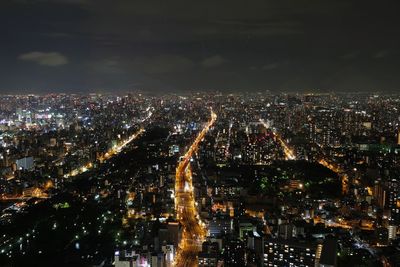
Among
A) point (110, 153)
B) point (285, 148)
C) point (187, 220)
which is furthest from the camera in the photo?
point (285, 148)

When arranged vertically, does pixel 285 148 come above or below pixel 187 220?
above

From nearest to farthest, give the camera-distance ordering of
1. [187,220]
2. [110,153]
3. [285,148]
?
[187,220] < [110,153] < [285,148]

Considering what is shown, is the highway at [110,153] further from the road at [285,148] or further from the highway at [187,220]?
the road at [285,148]

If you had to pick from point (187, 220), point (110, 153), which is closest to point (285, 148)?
point (110, 153)

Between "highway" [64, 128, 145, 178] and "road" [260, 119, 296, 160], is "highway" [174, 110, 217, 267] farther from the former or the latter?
"road" [260, 119, 296, 160]

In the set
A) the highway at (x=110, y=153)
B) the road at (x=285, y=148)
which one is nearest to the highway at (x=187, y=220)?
the highway at (x=110, y=153)

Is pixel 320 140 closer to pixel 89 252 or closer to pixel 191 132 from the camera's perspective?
pixel 191 132

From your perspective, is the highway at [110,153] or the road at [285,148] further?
the road at [285,148]

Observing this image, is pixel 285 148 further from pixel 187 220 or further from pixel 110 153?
pixel 187 220

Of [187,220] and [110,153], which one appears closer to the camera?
[187,220]
